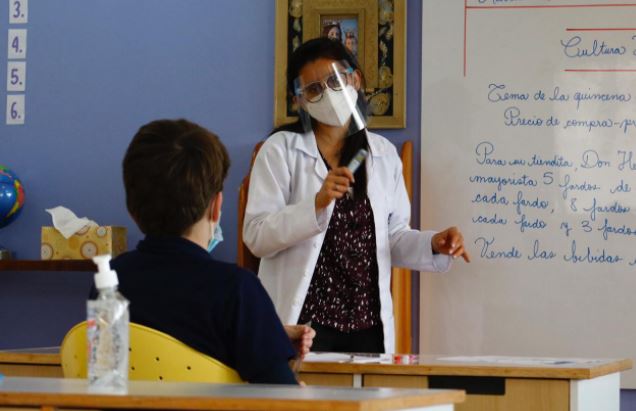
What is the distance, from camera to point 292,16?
3.58 meters

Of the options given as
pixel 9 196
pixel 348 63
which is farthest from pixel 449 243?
pixel 9 196

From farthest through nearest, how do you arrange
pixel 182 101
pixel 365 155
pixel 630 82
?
pixel 182 101
pixel 630 82
pixel 365 155

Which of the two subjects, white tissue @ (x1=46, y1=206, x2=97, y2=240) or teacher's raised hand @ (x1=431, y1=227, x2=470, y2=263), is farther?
white tissue @ (x1=46, y1=206, x2=97, y2=240)

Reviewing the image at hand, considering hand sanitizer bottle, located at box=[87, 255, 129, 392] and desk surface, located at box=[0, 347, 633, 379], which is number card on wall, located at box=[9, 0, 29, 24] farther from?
hand sanitizer bottle, located at box=[87, 255, 129, 392]

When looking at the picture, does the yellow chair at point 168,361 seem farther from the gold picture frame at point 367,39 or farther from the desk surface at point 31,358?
the gold picture frame at point 367,39

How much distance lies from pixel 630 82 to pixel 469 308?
89 centimetres

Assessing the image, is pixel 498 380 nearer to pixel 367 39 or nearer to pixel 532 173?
pixel 532 173

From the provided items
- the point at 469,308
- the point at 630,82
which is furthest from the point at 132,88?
the point at 630,82

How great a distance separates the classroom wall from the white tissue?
15 centimetres

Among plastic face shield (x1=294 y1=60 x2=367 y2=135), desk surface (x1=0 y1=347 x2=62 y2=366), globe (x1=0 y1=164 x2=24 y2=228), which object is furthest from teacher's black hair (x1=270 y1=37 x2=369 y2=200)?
globe (x1=0 y1=164 x2=24 y2=228)

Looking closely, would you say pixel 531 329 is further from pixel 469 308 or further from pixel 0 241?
pixel 0 241

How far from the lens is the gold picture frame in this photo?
11.5ft

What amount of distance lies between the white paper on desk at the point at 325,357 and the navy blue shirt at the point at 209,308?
0.63 meters

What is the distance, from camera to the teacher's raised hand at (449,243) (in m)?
2.75
